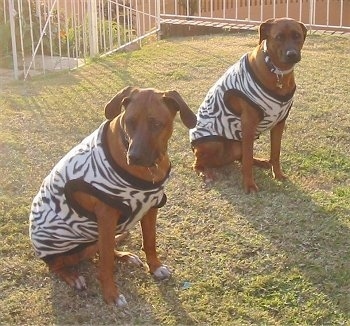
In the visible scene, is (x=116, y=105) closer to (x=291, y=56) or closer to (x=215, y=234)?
(x=215, y=234)

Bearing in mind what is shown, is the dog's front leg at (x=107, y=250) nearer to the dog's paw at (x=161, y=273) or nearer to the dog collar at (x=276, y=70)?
the dog's paw at (x=161, y=273)

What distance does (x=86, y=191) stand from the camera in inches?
145

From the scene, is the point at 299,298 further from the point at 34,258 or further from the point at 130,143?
the point at 34,258

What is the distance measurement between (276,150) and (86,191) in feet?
7.44

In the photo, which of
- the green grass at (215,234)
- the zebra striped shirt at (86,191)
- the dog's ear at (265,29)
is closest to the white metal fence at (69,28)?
the green grass at (215,234)

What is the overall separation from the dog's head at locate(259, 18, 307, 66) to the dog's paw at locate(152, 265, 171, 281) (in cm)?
183

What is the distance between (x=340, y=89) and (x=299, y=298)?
4869 mm

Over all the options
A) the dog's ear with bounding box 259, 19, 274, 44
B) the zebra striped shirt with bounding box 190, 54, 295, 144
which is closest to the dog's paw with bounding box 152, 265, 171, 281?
the zebra striped shirt with bounding box 190, 54, 295, 144

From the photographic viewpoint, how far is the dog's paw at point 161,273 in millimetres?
4109

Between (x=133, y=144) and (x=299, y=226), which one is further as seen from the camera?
(x=299, y=226)

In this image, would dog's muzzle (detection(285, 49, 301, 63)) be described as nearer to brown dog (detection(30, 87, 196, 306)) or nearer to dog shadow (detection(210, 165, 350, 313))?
dog shadow (detection(210, 165, 350, 313))

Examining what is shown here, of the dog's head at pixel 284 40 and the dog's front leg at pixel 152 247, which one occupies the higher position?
the dog's head at pixel 284 40

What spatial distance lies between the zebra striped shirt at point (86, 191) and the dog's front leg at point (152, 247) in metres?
0.17

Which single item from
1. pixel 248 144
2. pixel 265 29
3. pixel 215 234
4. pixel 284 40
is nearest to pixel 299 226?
pixel 215 234
